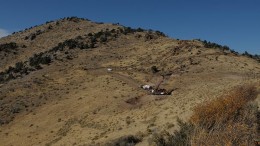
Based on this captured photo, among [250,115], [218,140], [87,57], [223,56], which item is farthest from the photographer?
[87,57]

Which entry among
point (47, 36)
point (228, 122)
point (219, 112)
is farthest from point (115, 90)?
point (47, 36)

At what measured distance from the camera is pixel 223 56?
205ft

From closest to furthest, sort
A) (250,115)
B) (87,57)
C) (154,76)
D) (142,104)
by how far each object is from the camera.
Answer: (250,115)
(142,104)
(154,76)
(87,57)

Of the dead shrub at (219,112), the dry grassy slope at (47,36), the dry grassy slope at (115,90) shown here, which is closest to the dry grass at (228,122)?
the dead shrub at (219,112)

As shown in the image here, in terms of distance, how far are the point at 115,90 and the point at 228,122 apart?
1491 inches

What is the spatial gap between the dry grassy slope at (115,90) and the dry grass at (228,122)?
7232 millimetres

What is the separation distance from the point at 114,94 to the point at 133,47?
1065 inches

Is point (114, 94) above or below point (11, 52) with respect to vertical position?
below

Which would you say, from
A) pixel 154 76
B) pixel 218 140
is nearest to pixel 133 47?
pixel 154 76

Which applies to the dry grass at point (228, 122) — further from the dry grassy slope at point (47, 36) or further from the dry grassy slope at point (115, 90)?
the dry grassy slope at point (47, 36)

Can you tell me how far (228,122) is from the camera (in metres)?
15.7

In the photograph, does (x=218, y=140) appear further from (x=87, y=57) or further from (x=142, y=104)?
(x=87, y=57)

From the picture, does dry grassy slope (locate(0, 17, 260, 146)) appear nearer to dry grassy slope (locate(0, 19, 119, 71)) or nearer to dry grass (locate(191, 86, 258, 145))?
dry grassy slope (locate(0, 19, 119, 71))

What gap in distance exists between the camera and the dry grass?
1259 cm
